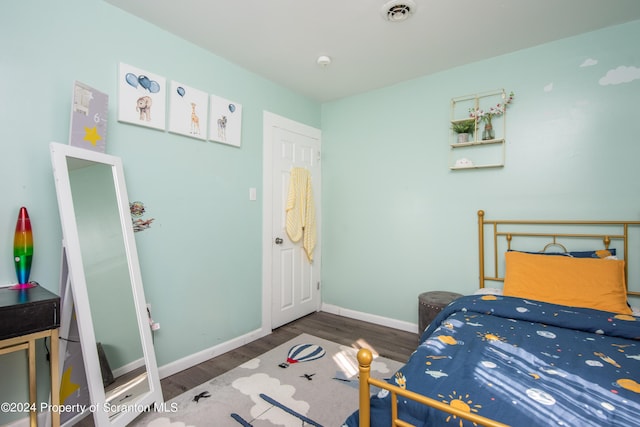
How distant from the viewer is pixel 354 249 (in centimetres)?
347

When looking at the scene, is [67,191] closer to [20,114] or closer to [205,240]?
[20,114]

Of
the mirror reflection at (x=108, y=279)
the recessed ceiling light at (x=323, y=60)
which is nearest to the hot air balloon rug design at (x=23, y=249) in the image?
the mirror reflection at (x=108, y=279)

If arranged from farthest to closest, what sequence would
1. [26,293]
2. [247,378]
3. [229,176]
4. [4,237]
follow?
[229,176]
[247,378]
[4,237]
[26,293]

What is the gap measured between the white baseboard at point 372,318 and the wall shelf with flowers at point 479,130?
1.61 meters

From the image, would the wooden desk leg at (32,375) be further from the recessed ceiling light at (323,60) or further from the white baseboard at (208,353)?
the recessed ceiling light at (323,60)

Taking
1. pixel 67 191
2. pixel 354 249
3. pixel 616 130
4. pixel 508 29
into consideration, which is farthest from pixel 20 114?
pixel 616 130

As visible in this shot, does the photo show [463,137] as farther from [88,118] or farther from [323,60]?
[88,118]

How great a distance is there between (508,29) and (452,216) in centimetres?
151

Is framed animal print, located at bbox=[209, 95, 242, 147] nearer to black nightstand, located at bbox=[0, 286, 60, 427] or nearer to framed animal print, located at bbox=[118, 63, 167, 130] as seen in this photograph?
framed animal print, located at bbox=[118, 63, 167, 130]

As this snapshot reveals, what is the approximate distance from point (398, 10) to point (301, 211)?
203cm

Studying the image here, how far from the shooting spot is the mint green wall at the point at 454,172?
2213 mm

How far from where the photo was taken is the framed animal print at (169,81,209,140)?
2.26m

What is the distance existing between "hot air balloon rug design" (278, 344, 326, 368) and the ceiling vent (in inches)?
101

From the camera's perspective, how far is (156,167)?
2186 mm
